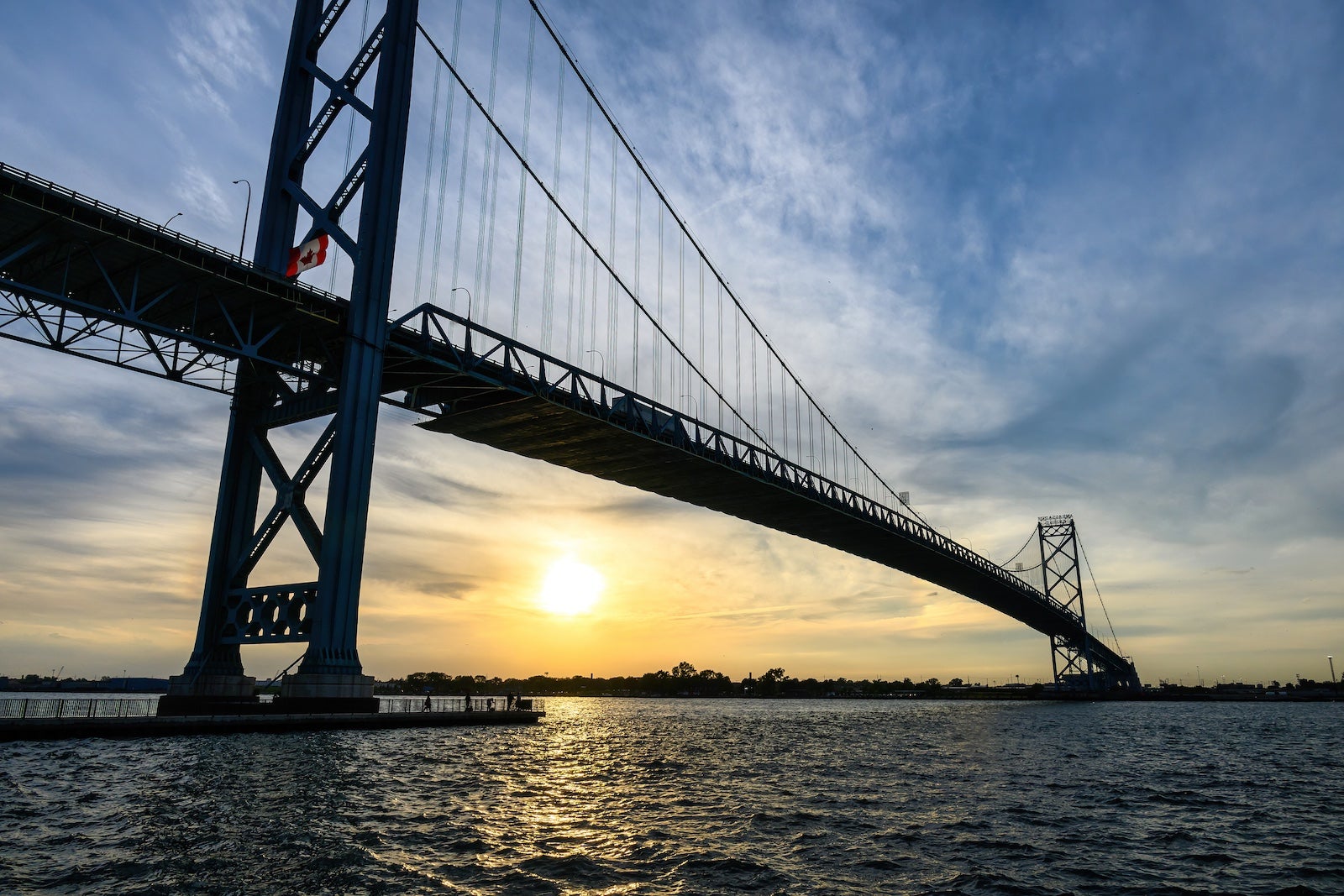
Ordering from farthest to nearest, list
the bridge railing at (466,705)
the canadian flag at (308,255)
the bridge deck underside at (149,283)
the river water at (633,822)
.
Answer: the bridge railing at (466,705), the canadian flag at (308,255), the bridge deck underside at (149,283), the river water at (633,822)

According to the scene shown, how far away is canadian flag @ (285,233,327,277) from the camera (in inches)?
1674

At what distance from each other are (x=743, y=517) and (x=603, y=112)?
37290mm

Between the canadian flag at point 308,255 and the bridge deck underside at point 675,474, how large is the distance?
11.9 m

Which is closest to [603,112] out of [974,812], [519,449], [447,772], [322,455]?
[519,449]

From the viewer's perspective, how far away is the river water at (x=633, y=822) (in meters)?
12.4

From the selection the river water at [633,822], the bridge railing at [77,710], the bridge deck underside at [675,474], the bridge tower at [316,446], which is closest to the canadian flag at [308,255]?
the bridge tower at [316,446]

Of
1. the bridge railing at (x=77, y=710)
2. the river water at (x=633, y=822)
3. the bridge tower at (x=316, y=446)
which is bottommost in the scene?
the river water at (x=633, y=822)

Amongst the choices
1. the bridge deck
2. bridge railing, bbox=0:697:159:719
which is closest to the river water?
bridge railing, bbox=0:697:159:719

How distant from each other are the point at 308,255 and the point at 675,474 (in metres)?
32.0

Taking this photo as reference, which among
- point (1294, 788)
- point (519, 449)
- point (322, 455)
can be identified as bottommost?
point (1294, 788)

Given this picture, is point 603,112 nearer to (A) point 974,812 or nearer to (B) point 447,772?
(B) point 447,772

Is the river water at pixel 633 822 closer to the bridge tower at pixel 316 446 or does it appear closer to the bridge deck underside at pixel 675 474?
the bridge tower at pixel 316 446

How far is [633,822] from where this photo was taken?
57.3 feet

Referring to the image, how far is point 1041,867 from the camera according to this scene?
14.1m
